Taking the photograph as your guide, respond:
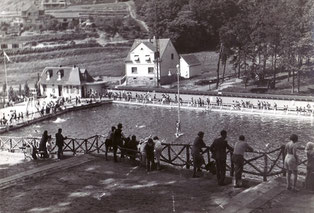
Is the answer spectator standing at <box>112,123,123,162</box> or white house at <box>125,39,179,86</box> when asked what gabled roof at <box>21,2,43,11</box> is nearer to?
white house at <box>125,39,179,86</box>

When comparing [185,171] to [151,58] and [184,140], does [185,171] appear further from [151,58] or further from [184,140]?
[151,58]

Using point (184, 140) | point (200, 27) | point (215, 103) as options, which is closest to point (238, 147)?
point (184, 140)

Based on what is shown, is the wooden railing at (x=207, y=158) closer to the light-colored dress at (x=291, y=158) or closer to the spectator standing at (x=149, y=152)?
the spectator standing at (x=149, y=152)

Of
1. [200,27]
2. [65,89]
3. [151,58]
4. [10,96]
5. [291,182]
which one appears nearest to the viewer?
[291,182]

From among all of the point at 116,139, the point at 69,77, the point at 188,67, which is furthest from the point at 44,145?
the point at 188,67

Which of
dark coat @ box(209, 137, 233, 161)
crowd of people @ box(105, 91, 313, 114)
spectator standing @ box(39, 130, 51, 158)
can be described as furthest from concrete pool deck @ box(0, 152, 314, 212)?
crowd of people @ box(105, 91, 313, 114)

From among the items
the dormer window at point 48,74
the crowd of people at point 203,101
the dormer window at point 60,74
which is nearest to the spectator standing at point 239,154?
the crowd of people at point 203,101
